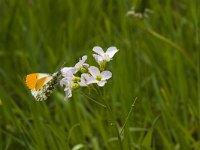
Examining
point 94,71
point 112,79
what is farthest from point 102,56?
point 112,79

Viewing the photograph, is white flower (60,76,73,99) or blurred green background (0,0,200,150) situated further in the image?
blurred green background (0,0,200,150)

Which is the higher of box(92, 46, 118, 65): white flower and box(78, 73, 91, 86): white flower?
box(92, 46, 118, 65): white flower

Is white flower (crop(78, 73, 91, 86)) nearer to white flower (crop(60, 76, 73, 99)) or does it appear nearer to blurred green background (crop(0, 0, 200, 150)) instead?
white flower (crop(60, 76, 73, 99))

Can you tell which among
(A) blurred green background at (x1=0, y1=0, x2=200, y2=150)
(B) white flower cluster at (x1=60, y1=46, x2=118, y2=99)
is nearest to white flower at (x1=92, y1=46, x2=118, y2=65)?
(B) white flower cluster at (x1=60, y1=46, x2=118, y2=99)

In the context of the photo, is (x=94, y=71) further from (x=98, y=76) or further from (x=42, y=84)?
(x=42, y=84)

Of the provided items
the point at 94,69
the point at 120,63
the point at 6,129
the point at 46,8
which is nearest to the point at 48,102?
the point at 6,129

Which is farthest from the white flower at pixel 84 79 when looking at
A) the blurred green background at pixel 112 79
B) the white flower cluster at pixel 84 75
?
the blurred green background at pixel 112 79

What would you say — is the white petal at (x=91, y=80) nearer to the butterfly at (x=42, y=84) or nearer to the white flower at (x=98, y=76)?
the white flower at (x=98, y=76)
